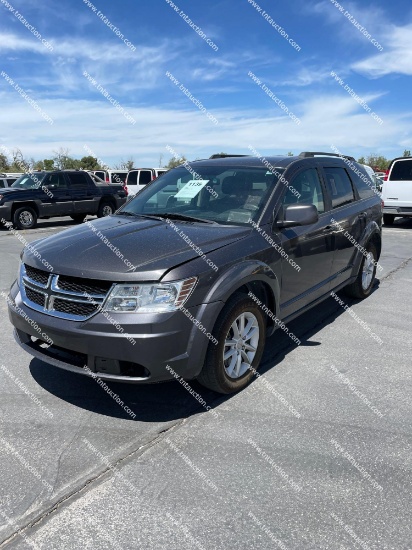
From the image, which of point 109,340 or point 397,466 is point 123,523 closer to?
point 109,340

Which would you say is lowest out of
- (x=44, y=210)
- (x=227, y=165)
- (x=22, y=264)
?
(x=44, y=210)

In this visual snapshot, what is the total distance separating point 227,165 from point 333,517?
10.1ft

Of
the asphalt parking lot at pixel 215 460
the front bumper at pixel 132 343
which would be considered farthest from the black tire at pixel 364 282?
the front bumper at pixel 132 343

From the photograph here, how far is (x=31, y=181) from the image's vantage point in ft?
48.3

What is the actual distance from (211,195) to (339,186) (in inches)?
69.0

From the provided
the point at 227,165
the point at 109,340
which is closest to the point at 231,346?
the point at 109,340

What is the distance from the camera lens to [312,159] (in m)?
4.70

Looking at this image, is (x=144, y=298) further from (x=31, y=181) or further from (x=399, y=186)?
(x=31, y=181)

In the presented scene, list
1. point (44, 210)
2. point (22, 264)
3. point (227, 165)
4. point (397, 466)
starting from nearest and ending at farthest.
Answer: point (397, 466)
point (22, 264)
point (227, 165)
point (44, 210)

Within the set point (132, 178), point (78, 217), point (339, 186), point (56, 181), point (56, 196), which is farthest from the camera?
point (132, 178)

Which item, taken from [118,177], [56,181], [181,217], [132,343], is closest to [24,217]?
[56,181]

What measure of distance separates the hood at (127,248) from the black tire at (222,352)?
423 millimetres

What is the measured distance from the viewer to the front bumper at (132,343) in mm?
2803

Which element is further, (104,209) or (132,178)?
(132,178)
